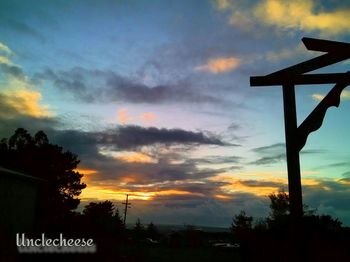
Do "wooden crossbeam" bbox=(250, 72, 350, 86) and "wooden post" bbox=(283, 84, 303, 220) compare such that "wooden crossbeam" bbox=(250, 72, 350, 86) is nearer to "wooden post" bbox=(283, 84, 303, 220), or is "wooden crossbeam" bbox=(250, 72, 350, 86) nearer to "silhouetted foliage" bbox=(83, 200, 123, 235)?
"wooden post" bbox=(283, 84, 303, 220)

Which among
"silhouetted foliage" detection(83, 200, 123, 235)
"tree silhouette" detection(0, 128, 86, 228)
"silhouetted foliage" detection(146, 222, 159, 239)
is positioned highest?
"tree silhouette" detection(0, 128, 86, 228)

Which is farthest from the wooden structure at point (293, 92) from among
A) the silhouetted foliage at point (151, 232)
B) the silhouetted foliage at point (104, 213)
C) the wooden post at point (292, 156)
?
the silhouetted foliage at point (151, 232)

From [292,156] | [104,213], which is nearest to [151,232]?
[104,213]

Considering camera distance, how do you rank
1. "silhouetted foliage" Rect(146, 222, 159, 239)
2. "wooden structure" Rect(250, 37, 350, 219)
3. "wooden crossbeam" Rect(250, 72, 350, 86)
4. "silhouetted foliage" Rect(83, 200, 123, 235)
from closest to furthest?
"wooden structure" Rect(250, 37, 350, 219)
"wooden crossbeam" Rect(250, 72, 350, 86)
"silhouetted foliage" Rect(83, 200, 123, 235)
"silhouetted foliage" Rect(146, 222, 159, 239)

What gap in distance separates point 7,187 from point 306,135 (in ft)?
56.9

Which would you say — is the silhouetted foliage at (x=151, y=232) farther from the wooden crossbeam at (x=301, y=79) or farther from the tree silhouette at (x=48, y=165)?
the wooden crossbeam at (x=301, y=79)

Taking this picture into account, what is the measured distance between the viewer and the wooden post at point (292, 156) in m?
4.81

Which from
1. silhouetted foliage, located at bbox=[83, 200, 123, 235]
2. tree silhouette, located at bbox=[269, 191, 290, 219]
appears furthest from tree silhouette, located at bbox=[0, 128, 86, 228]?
tree silhouette, located at bbox=[269, 191, 290, 219]

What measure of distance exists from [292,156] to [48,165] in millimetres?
42962

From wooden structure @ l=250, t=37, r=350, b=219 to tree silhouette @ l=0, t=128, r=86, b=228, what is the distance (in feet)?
127

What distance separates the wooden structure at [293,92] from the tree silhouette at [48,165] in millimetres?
38697

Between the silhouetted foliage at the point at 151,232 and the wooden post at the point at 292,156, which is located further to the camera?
the silhouetted foliage at the point at 151,232

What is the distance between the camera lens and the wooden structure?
4.80 metres

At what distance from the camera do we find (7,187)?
59.3ft
